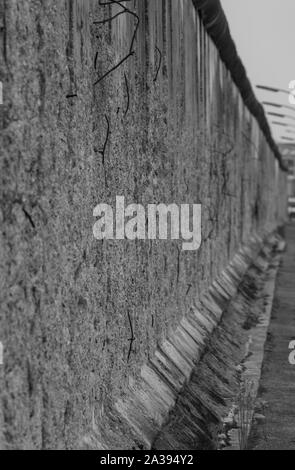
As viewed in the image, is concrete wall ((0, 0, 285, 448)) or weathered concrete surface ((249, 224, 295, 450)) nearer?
concrete wall ((0, 0, 285, 448))

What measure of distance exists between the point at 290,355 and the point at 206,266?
1034mm

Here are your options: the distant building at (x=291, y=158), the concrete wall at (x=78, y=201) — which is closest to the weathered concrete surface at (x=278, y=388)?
the concrete wall at (x=78, y=201)

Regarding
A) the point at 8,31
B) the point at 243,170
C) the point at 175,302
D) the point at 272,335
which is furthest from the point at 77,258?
the point at 243,170

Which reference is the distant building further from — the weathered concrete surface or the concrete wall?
the concrete wall

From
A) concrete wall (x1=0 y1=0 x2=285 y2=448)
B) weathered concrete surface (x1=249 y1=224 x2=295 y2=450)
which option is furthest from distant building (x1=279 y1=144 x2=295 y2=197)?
concrete wall (x1=0 y1=0 x2=285 y2=448)

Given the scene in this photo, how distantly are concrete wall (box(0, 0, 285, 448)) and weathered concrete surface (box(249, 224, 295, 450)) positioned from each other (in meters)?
0.70

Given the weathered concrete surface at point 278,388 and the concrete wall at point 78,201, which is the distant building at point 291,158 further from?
the concrete wall at point 78,201

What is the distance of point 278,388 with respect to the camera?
6.99 meters

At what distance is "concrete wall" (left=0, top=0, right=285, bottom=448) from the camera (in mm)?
3066

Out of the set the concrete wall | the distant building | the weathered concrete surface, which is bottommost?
the distant building

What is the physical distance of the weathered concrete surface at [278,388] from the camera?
5.56 metres

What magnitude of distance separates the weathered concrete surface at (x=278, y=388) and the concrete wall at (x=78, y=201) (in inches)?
27.7

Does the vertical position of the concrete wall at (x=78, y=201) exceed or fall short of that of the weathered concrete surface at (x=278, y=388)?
it exceeds it

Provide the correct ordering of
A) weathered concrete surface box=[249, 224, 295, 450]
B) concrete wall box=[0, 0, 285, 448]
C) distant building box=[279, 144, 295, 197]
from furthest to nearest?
distant building box=[279, 144, 295, 197] < weathered concrete surface box=[249, 224, 295, 450] < concrete wall box=[0, 0, 285, 448]
